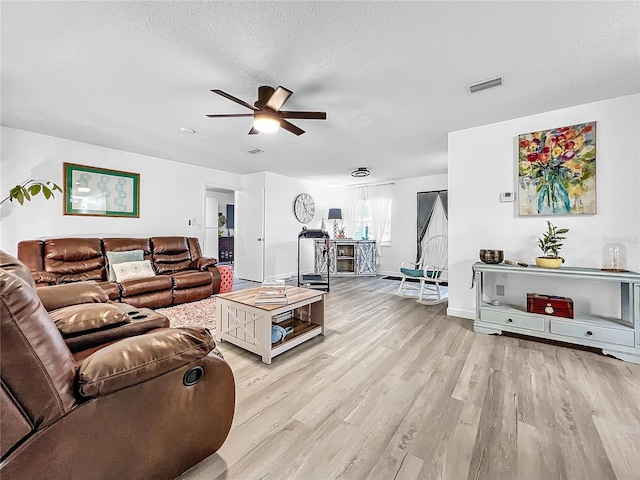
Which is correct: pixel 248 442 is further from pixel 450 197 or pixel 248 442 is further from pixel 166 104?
pixel 450 197

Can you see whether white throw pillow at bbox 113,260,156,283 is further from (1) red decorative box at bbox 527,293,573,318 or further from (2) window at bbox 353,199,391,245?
(2) window at bbox 353,199,391,245

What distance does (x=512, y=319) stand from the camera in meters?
2.79

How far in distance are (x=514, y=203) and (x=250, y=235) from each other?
476 cm

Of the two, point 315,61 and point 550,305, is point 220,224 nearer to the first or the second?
point 315,61

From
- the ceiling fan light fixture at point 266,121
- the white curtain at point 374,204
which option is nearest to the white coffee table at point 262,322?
the ceiling fan light fixture at point 266,121

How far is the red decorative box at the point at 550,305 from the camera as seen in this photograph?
2600 millimetres

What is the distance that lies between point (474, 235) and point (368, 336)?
6.00 ft

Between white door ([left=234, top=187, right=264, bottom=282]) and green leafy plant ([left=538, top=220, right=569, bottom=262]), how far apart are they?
458 cm

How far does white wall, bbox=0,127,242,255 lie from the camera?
348 cm

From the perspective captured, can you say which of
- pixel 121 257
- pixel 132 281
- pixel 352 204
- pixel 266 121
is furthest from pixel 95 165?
pixel 352 204

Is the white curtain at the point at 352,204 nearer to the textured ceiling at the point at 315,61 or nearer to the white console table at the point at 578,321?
the textured ceiling at the point at 315,61

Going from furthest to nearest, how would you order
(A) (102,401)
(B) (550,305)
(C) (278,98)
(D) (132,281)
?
(D) (132,281), (B) (550,305), (C) (278,98), (A) (102,401)

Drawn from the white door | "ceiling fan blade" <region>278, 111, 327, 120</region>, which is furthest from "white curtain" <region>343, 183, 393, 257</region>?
"ceiling fan blade" <region>278, 111, 327, 120</region>

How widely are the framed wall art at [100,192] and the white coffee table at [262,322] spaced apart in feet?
9.83
